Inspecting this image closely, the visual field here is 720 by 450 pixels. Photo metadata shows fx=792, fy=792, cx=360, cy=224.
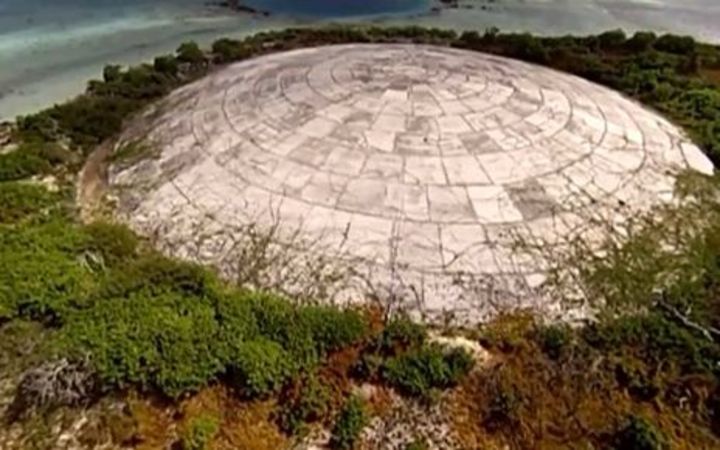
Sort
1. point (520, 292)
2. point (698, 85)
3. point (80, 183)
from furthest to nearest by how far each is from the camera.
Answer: point (698, 85) → point (80, 183) → point (520, 292)

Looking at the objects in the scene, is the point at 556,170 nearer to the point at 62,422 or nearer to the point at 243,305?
the point at 243,305

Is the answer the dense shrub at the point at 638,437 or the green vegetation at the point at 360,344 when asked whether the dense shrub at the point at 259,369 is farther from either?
the dense shrub at the point at 638,437

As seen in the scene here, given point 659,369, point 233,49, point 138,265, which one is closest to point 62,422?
point 138,265

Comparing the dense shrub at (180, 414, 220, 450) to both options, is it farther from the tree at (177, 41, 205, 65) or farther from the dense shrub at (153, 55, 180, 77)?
the tree at (177, 41, 205, 65)

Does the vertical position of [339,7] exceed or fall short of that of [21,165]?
it falls short

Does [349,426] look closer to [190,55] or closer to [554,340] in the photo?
[554,340]

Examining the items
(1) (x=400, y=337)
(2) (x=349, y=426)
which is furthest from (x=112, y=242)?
(2) (x=349, y=426)

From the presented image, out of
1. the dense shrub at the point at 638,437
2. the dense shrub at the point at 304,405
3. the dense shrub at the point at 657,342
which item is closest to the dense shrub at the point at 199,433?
the dense shrub at the point at 304,405
